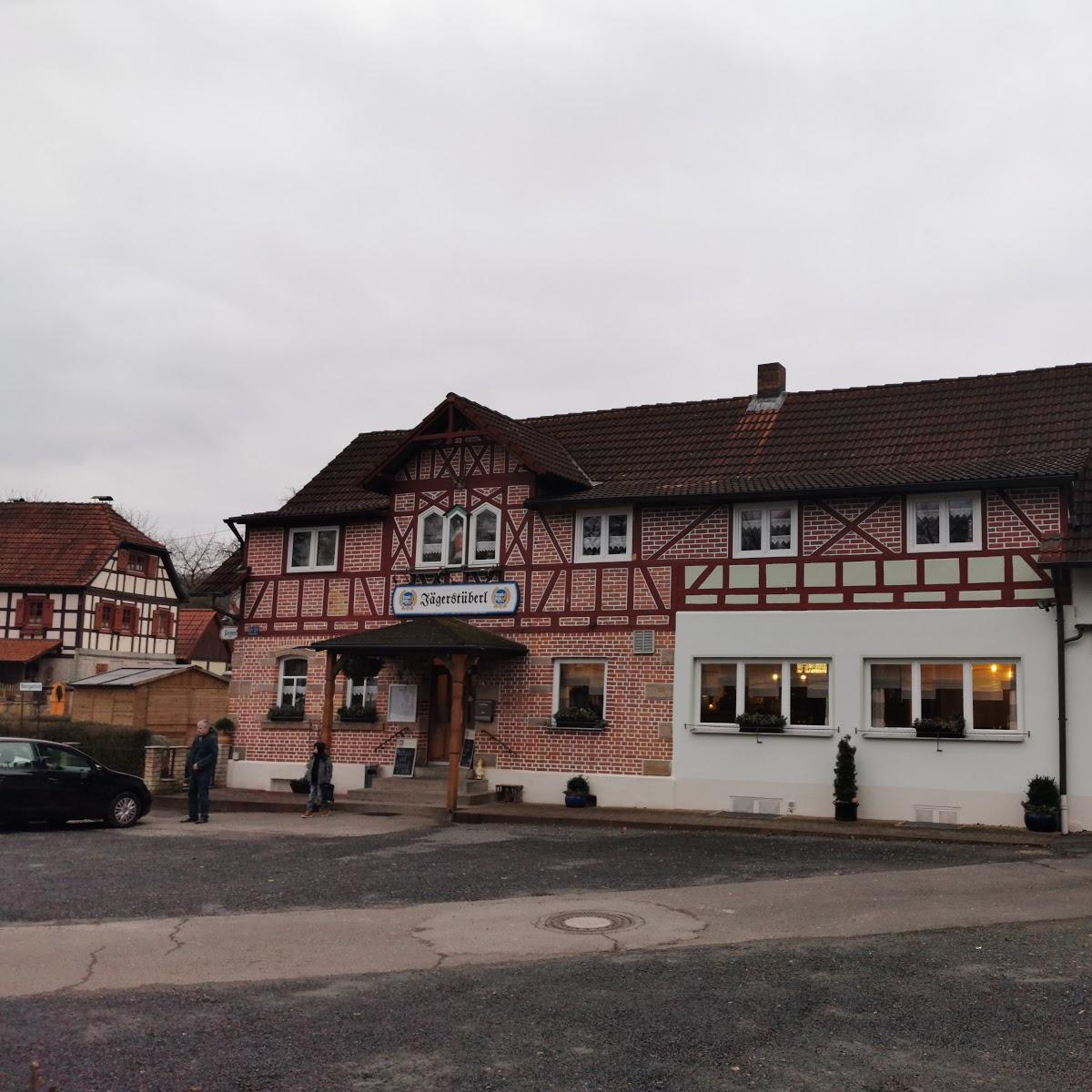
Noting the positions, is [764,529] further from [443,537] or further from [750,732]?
[443,537]

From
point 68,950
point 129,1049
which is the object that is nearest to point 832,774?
point 68,950

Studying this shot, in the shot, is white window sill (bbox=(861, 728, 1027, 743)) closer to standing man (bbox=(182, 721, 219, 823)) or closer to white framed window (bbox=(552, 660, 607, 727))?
white framed window (bbox=(552, 660, 607, 727))

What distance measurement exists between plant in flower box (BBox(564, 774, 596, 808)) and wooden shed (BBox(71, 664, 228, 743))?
12.4 m

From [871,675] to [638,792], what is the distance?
4.40 m

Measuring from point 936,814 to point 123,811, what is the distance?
12.6m

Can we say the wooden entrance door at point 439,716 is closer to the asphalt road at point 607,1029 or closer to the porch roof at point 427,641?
the porch roof at point 427,641

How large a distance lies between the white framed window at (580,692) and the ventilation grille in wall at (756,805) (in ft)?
9.04

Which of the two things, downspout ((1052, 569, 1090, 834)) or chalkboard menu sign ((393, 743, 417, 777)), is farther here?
chalkboard menu sign ((393, 743, 417, 777))

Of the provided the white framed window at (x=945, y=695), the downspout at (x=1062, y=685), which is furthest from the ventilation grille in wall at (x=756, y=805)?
the downspout at (x=1062, y=685)

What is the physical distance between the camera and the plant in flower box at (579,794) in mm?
19391

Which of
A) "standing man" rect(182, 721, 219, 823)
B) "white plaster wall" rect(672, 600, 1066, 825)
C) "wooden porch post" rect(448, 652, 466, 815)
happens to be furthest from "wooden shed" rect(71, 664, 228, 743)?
"white plaster wall" rect(672, 600, 1066, 825)

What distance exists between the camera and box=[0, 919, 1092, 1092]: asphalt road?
19.0ft

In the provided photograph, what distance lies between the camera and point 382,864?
13.5m

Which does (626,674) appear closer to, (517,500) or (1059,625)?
(517,500)
